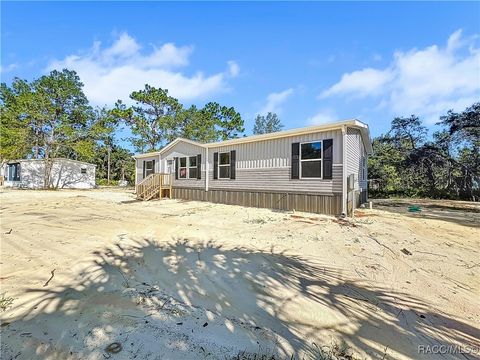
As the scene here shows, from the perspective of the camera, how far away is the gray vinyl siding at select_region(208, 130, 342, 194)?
28.3 feet

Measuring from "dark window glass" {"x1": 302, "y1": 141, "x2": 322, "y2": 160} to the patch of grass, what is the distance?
8.46 meters

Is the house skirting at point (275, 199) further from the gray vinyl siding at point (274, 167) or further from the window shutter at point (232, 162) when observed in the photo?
the window shutter at point (232, 162)

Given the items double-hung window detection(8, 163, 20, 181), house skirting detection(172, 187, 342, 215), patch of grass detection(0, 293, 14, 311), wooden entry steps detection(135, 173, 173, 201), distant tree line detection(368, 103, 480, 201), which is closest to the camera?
patch of grass detection(0, 293, 14, 311)

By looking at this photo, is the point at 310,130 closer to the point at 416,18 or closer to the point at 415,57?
the point at 416,18

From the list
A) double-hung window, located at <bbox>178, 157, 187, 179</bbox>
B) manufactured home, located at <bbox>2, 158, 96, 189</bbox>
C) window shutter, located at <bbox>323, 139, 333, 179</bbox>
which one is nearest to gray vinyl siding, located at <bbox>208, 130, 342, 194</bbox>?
window shutter, located at <bbox>323, 139, 333, 179</bbox>

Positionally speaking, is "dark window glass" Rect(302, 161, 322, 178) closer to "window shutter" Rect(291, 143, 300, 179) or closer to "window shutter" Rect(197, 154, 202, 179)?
"window shutter" Rect(291, 143, 300, 179)

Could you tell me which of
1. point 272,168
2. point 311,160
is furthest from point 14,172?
point 311,160

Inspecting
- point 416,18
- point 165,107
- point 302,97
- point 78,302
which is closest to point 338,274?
point 78,302

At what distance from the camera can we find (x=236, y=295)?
304 cm

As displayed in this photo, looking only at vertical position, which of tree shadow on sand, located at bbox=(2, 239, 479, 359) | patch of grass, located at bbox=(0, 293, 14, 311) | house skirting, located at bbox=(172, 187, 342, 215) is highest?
house skirting, located at bbox=(172, 187, 342, 215)

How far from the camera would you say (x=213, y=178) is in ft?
42.1

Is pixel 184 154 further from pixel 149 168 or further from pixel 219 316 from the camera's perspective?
pixel 219 316

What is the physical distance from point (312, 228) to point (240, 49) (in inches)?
396

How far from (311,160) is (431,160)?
12.7 meters
